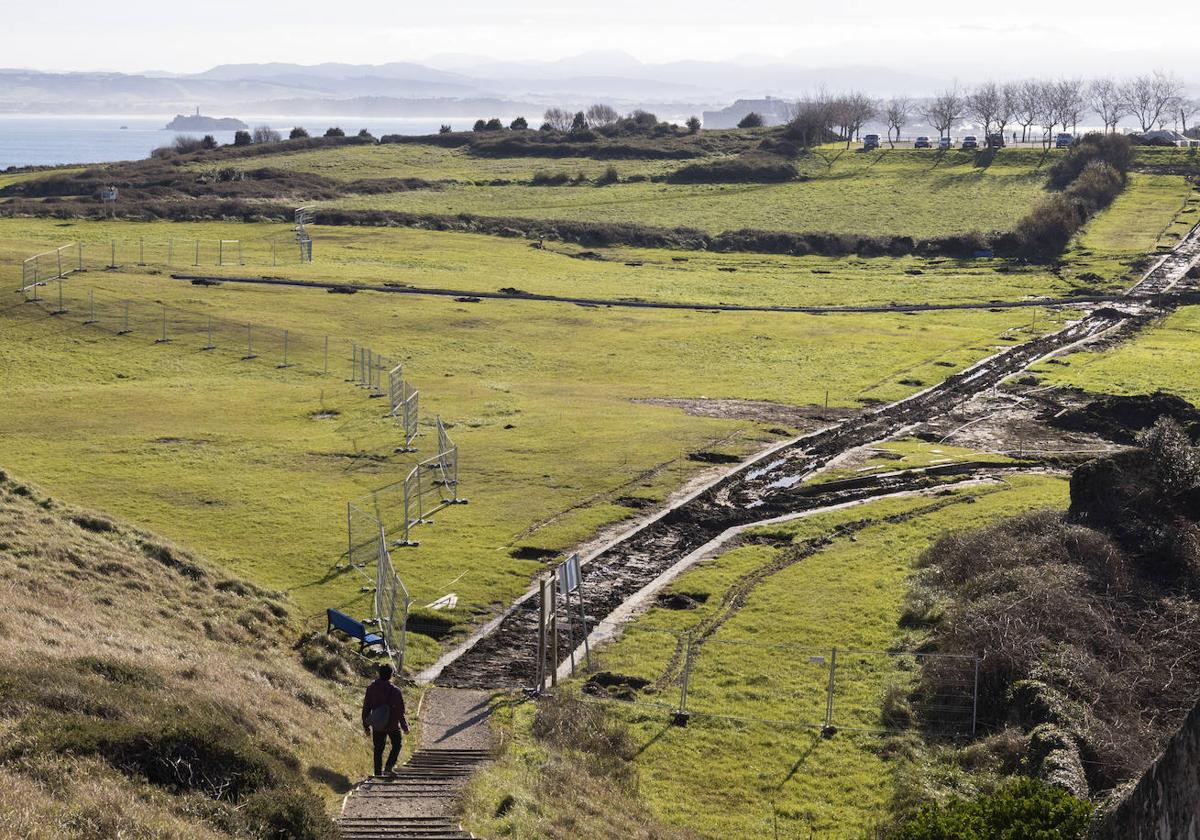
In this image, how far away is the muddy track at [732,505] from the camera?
36.6m

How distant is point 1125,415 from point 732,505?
26.0 metres

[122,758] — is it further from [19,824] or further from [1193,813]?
[1193,813]

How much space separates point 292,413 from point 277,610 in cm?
2992

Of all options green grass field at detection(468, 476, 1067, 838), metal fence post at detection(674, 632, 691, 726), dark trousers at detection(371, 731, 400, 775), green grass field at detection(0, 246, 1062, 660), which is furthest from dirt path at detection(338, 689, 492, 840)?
green grass field at detection(0, 246, 1062, 660)

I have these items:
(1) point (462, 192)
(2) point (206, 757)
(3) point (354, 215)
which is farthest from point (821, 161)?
(2) point (206, 757)

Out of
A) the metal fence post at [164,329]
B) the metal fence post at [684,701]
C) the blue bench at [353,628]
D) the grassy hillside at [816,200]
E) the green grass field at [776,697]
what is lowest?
the green grass field at [776,697]

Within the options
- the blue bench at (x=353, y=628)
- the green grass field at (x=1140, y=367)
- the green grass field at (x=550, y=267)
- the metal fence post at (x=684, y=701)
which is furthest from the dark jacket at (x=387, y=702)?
the green grass field at (x=550, y=267)

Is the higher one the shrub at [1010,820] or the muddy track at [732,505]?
the shrub at [1010,820]

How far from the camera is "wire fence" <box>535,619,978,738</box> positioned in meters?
31.5

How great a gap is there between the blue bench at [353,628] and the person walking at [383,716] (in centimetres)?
1002

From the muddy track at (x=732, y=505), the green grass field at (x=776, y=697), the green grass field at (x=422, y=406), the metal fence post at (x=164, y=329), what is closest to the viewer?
the green grass field at (x=776, y=697)

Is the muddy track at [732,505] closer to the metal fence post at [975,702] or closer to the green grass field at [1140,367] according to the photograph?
the green grass field at [1140,367]

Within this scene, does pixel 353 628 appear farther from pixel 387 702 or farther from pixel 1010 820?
pixel 1010 820

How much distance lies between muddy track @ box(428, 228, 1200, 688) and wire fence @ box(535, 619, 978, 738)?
6.86 feet
